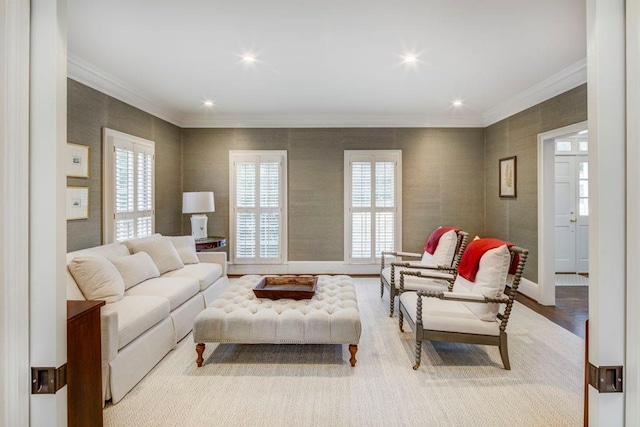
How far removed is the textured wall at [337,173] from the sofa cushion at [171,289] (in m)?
2.37

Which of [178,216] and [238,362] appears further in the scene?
[178,216]

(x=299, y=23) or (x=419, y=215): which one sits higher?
(x=299, y=23)

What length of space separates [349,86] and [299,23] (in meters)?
1.63

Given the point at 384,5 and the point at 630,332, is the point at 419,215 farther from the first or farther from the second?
the point at 630,332

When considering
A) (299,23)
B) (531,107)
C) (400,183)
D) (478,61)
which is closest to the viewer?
(299,23)

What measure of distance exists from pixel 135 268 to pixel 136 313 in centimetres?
88

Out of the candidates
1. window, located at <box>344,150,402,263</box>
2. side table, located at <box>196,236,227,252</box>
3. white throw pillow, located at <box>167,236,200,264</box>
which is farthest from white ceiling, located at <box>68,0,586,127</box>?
side table, located at <box>196,236,227,252</box>

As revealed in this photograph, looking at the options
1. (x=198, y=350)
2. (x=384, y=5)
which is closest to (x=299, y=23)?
(x=384, y=5)

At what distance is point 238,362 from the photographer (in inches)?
114

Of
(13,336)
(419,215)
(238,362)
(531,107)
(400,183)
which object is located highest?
(531,107)

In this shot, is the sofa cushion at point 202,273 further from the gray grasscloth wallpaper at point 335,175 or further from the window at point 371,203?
the window at point 371,203

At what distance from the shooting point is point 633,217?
3.26 ft

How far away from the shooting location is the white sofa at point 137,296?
7.64 ft

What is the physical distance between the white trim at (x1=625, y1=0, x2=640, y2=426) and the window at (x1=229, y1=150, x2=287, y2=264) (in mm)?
5201
